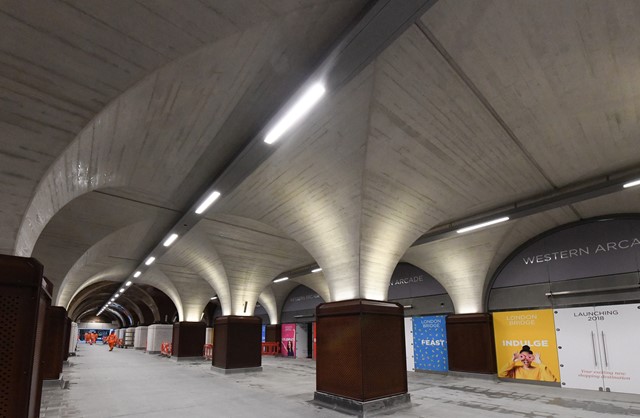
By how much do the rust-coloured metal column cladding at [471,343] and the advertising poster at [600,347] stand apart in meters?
2.24

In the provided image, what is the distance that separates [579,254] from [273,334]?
20.0m

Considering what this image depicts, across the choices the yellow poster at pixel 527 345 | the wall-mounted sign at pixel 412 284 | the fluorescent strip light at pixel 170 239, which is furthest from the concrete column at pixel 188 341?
the yellow poster at pixel 527 345

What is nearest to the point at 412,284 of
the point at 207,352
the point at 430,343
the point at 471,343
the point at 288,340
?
the point at 430,343

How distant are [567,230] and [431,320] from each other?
→ 6.30 m

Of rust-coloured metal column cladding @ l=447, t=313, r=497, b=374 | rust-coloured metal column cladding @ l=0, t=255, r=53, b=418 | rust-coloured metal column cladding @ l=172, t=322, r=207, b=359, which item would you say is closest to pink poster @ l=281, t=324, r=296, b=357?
rust-coloured metal column cladding @ l=172, t=322, r=207, b=359

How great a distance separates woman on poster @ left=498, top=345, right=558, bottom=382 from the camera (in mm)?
12266

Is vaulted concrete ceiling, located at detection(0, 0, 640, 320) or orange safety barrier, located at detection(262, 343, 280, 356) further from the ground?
vaulted concrete ceiling, located at detection(0, 0, 640, 320)

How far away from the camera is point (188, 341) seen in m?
22.0

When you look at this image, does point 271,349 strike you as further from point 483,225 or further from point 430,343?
point 483,225

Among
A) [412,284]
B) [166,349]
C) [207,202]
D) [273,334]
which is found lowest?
[166,349]

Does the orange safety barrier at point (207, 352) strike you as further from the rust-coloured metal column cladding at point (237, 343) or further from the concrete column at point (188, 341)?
the rust-coloured metal column cladding at point (237, 343)

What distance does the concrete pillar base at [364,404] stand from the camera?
8.22m

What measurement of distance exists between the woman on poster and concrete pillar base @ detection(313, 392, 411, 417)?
573 centimetres

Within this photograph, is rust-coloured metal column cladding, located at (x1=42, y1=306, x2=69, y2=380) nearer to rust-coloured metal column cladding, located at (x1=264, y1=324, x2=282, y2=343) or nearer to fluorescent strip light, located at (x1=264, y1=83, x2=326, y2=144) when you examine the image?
fluorescent strip light, located at (x1=264, y1=83, x2=326, y2=144)
